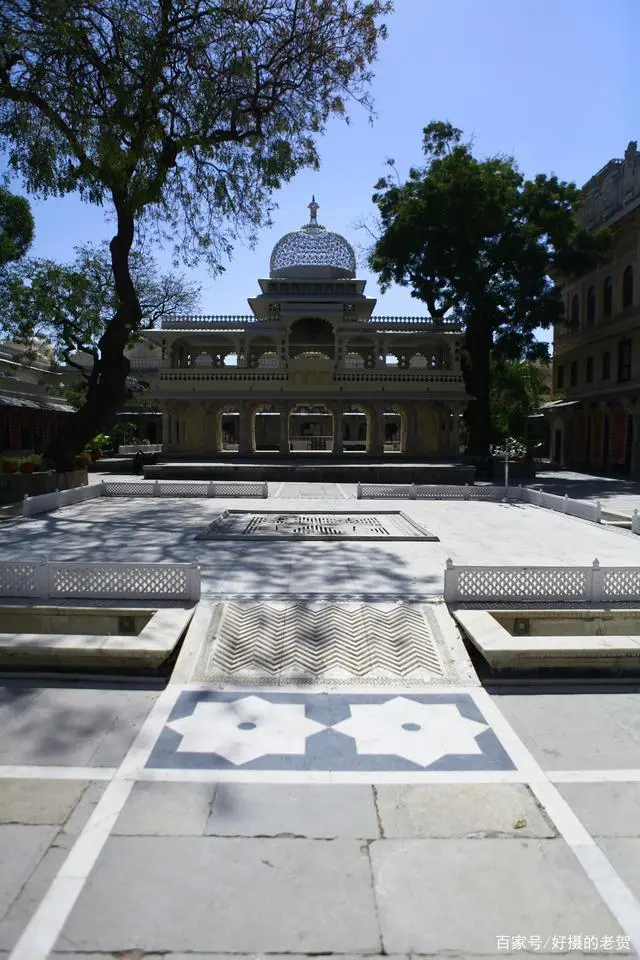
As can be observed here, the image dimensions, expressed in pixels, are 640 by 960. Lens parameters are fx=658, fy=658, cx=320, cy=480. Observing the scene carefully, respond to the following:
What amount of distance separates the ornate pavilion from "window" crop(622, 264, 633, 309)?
7957 mm

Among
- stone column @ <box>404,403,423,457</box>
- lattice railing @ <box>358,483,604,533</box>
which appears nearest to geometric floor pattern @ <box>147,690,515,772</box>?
lattice railing @ <box>358,483,604,533</box>

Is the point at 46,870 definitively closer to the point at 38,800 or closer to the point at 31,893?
the point at 31,893

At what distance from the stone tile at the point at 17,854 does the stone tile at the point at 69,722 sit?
890 mm

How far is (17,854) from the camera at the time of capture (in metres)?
3.99

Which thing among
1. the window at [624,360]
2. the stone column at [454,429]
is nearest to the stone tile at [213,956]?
the stone column at [454,429]

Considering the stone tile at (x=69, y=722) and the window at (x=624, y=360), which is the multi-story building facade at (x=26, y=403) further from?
the stone tile at (x=69, y=722)

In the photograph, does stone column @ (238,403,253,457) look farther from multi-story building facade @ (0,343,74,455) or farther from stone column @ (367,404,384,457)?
multi-story building facade @ (0,343,74,455)

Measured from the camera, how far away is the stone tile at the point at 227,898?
3.34m

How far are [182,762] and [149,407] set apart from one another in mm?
46348

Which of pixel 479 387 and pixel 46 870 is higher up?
pixel 479 387

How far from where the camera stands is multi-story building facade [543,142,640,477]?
29.6 meters

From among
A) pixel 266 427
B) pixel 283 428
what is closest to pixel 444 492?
pixel 283 428

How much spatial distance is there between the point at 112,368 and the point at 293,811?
17.7 metres

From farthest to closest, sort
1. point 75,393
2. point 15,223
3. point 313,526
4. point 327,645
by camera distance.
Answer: point 75,393
point 15,223
point 313,526
point 327,645
